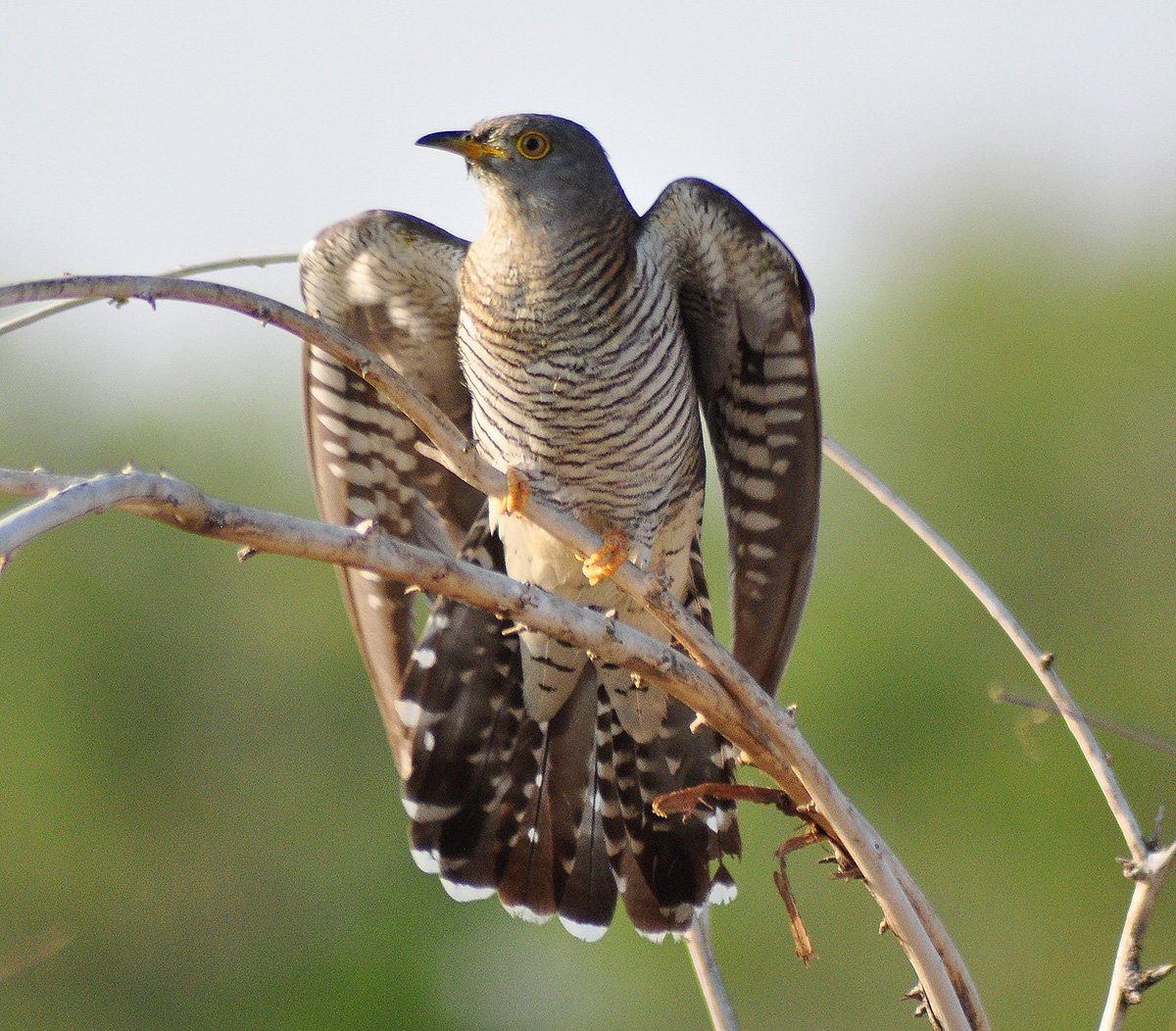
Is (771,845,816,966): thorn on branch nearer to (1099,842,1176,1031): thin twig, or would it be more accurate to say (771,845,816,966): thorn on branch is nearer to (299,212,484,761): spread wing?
(1099,842,1176,1031): thin twig

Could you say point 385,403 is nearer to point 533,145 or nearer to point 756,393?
point 533,145

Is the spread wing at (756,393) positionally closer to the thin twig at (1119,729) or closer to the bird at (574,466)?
the bird at (574,466)

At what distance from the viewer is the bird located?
11.5 ft

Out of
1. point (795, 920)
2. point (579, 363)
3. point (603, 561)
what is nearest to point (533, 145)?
point (579, 363)

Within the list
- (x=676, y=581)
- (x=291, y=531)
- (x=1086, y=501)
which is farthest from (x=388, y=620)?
(x=1086, y=501)

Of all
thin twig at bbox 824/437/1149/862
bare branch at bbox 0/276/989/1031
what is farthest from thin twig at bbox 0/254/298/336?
thin twig at bbox 824/437/1149/862

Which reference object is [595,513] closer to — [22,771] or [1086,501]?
[1086,501]

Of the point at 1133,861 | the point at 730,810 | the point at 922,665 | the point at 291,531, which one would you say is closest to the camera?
the point at 291,531

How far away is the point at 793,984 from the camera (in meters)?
12.6

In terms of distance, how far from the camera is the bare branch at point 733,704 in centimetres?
191

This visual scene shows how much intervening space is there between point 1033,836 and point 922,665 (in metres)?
1.79

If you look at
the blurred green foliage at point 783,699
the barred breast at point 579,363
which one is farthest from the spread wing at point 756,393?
the blurred green foliage at point 783,699

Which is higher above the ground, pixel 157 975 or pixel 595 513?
pixel 595 513

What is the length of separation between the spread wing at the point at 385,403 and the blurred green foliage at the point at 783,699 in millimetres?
8610
